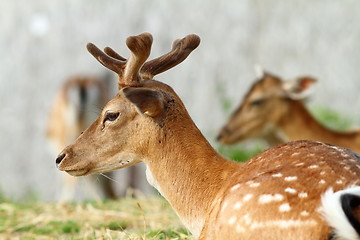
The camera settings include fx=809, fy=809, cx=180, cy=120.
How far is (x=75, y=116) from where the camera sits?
1010 centimetres

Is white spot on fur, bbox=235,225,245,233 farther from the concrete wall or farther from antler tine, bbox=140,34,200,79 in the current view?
the concrete wall

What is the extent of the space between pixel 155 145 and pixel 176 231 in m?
0.97

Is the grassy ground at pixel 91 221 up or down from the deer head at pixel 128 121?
down

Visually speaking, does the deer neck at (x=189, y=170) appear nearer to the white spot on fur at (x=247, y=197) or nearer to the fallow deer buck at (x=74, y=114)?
the white spot on fur at (x=247, y=197)

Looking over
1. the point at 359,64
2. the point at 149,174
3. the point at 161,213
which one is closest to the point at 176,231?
the point at 149,174

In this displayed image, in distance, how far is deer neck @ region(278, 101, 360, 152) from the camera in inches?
293

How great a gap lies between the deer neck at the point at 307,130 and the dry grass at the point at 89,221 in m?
1.92

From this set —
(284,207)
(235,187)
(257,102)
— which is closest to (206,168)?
(235,187)

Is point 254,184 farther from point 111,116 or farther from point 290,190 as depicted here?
point 111,116

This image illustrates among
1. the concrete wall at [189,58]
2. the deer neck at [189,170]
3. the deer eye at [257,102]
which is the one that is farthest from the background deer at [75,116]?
the deer neck at [189,170]

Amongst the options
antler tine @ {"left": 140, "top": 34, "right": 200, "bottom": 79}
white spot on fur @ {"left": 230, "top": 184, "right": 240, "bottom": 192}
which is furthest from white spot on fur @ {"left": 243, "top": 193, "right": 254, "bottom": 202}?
antler tine @ {"left": 140, "top": 34, "right": 200, "bottom": 79}

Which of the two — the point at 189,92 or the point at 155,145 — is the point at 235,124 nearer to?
the point at 189,92

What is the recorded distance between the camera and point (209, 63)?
1089 cm

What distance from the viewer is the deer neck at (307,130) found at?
7.43m
